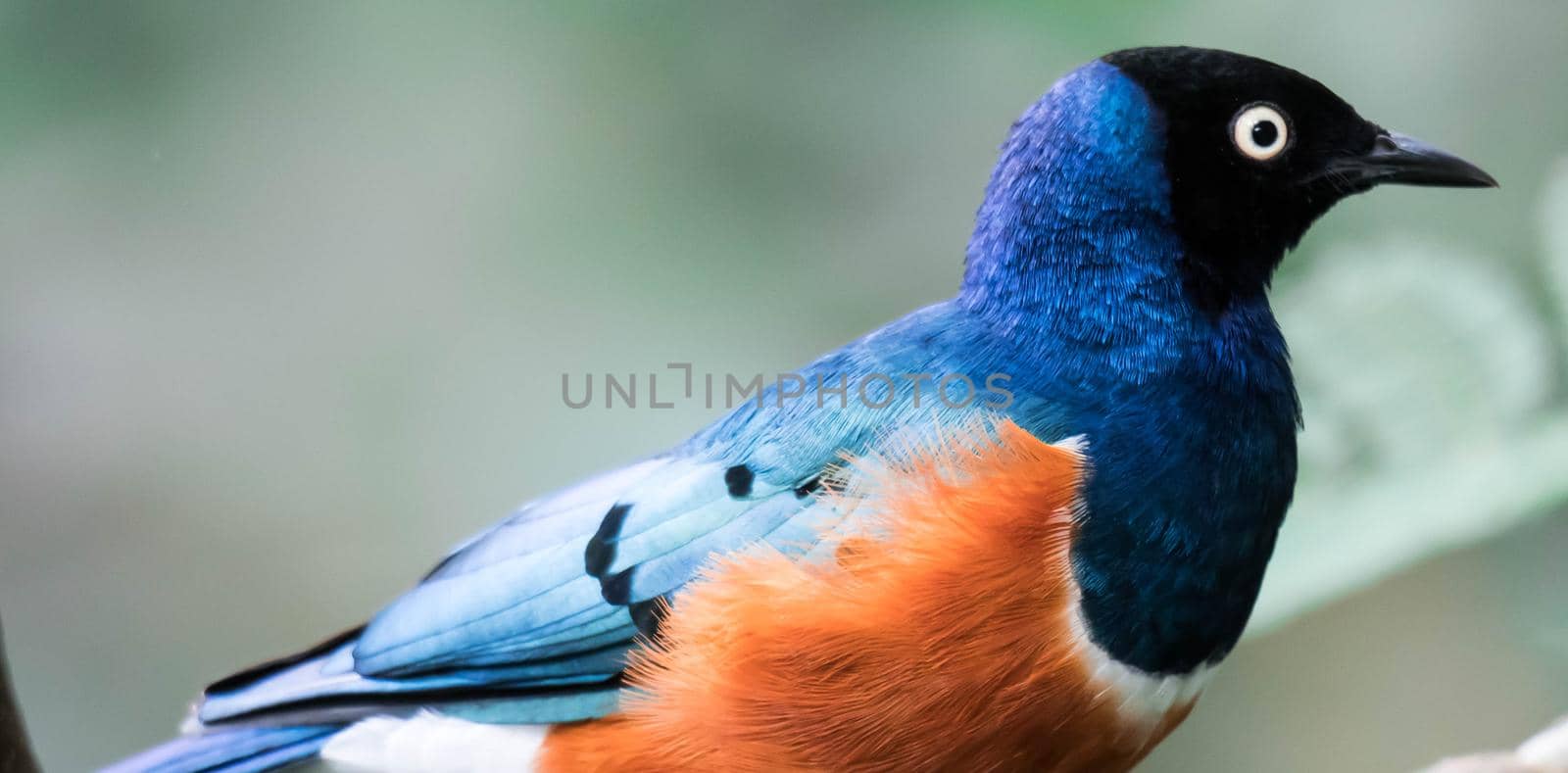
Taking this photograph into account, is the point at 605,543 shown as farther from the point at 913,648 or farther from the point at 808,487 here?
the point at 913,648

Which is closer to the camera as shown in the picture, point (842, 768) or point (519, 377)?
point (842, 768)

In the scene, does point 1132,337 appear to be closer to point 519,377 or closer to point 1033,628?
point 1033,628

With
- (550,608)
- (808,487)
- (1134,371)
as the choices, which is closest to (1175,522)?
(1134,371)

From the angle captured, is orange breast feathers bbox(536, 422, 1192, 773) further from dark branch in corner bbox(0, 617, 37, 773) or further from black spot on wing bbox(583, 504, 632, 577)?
dark branch in corner bbox(0, 617, 37, 773)

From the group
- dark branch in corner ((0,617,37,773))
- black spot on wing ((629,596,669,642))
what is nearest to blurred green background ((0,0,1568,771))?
black spot on wing ((629,596,669,642))

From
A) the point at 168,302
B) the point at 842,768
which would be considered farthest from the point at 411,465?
the point at 842,768

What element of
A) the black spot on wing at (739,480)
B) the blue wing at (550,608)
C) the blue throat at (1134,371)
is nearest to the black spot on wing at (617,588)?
the blue wing at (550,608)
